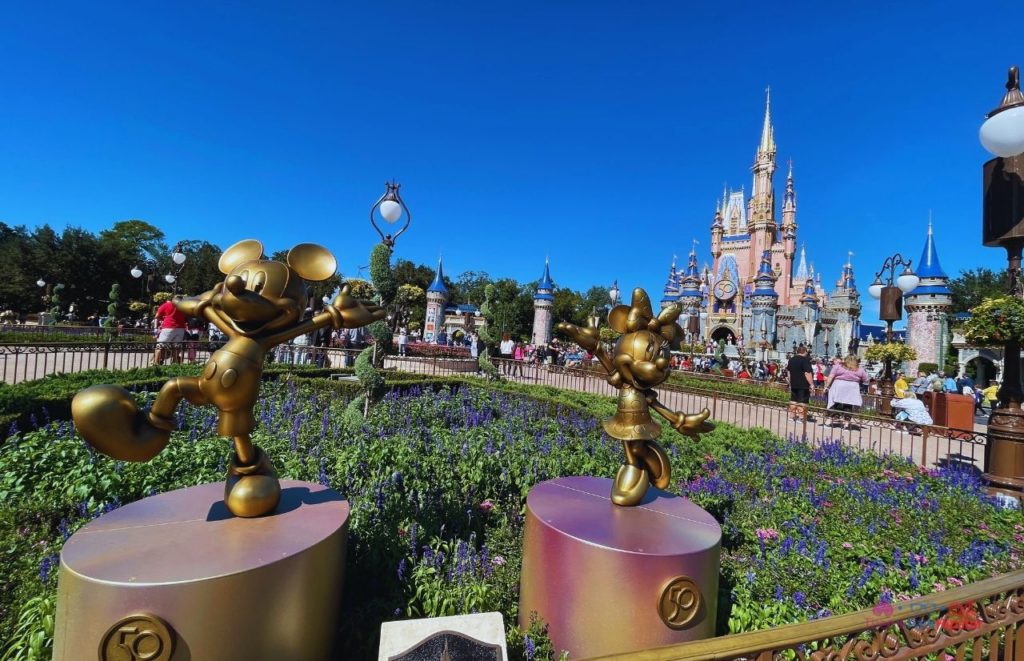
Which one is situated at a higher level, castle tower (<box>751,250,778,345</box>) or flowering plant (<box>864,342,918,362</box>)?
castle tower (<box>751,250,778,345</box>)

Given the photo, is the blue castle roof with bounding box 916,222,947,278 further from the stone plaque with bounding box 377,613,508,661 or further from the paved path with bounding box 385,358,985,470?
the stone plaque with bounding box 377,613,508,661

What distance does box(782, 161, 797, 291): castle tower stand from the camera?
55.8 m

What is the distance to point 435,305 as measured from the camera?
35.4 m

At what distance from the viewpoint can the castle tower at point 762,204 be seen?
187ft

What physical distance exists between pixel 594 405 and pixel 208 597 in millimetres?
8362

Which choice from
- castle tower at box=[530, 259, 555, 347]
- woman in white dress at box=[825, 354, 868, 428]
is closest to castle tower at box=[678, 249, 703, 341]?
castle tower at box=[530, 259, 555, 347]

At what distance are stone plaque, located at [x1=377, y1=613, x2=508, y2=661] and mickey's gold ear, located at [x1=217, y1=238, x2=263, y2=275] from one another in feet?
6.25

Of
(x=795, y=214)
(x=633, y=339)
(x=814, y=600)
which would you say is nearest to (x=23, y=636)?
(x=633, y=339)

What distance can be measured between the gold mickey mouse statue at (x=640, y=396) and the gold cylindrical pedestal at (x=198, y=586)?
154cm

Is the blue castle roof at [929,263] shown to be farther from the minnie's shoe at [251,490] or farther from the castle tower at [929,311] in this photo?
the minnie's shoe at [251,490]

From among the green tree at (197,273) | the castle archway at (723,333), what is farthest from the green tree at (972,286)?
the green tree at (197,273)

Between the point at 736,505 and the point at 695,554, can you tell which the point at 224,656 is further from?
the point at 736,505

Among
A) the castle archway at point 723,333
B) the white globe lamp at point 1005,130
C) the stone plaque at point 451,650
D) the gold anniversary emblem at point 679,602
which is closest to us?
the stone plaque at point 451,650

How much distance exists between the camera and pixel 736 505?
15.7 ft
